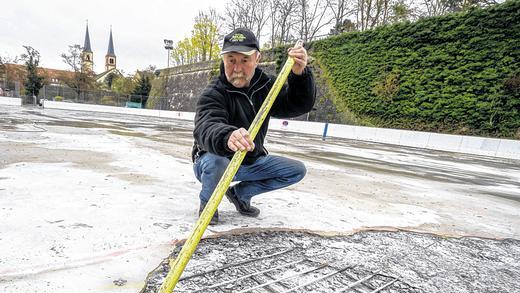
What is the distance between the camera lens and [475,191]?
425 cm

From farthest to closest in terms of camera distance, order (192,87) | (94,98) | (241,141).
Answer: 1. (94,98)
2. (192,87)
3. (241,141)

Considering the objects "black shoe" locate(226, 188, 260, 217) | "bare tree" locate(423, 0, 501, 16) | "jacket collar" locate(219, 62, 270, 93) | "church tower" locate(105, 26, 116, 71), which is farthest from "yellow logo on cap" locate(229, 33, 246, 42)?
"church tower" locate(105, 26, 116, 71)

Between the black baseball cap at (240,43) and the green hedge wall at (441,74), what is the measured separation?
49.4 ft

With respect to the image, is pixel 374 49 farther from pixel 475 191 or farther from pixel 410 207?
pixel 410 207

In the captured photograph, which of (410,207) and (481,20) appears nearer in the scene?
(410,207)

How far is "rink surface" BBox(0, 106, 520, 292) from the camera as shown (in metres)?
1.43

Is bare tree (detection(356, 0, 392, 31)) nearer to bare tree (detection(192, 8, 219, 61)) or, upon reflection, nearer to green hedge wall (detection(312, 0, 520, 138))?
green hedge wall (detection(312, 0, 520, 138))

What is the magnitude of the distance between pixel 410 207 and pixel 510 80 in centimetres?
1371

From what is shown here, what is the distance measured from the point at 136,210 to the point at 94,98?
35889mm

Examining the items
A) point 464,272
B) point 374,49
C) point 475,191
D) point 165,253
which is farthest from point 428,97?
point 165,253

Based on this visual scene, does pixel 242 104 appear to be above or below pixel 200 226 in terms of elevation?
above

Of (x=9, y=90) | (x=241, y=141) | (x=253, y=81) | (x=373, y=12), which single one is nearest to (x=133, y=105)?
(x=9, y=90)

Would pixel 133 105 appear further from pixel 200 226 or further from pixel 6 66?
pixel 200 226

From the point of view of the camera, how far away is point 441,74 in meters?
14.8
